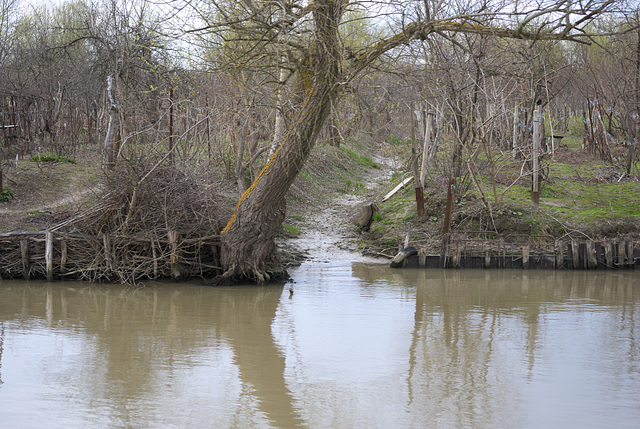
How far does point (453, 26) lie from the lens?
11.1 metres

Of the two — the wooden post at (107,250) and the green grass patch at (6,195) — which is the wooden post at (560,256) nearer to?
the wooden post at (107,250)

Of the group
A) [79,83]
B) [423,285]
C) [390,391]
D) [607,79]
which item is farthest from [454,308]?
[79,83]

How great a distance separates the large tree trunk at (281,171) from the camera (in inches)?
433

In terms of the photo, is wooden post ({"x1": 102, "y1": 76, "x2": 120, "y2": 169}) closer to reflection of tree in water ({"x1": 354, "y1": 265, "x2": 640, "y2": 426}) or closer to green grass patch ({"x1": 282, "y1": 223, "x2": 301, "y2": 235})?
green grass patch ({"x1": 282, "y1": 223, "x2": 301, "y2": 235})

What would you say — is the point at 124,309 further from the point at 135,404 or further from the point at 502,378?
the point at 502,378

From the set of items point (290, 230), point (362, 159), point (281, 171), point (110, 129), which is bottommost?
point (290, 230)

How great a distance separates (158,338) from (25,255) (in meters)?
5.14

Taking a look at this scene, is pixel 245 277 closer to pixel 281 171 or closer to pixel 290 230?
pixel 281 171

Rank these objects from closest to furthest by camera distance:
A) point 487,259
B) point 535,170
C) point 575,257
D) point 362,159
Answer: point 575,257
point 487,259
point 535,170
point 362,159

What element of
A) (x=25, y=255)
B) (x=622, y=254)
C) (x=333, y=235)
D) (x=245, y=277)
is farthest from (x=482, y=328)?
(x=25, y=255)

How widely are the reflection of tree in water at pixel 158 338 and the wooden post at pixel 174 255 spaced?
535mm

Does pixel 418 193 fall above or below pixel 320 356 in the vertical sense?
above

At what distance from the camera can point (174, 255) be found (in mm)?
12234

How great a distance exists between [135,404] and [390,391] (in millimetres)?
2579
